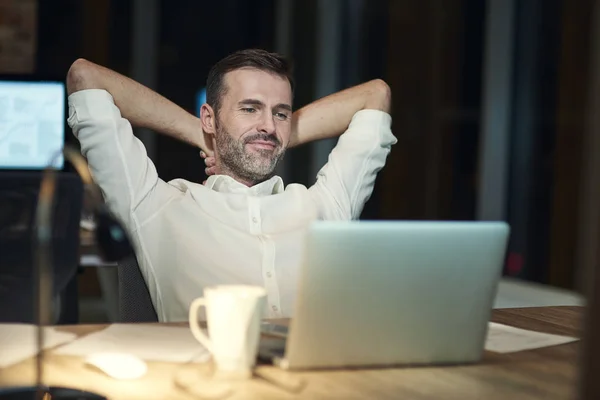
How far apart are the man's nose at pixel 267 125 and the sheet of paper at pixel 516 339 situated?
80 cm

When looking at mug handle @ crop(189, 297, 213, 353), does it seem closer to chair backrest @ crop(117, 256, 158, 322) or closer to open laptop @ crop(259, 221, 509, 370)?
open laptop @ crop(259, 221, 509, 370)

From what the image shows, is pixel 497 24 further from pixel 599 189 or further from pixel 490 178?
pixel 599 189

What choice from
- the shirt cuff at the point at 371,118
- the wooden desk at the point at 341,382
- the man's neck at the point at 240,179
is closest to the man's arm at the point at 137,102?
the man's neck at the point at 240,179

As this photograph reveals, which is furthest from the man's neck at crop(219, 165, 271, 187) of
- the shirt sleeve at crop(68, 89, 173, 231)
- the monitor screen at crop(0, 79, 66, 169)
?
the monitor screen at crop(0, 79, 66, 169)

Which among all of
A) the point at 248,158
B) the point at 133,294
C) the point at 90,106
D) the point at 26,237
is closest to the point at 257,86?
the point at 248,158

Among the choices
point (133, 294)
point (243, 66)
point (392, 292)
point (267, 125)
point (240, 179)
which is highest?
point (243, 66)

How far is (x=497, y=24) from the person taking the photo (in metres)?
3.91

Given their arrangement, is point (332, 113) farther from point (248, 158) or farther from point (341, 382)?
point (341, 382)

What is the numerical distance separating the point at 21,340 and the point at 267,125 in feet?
3.14

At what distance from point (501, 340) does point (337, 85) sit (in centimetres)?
422

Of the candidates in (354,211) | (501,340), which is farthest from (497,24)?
(501,340)

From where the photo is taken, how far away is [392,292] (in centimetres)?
104

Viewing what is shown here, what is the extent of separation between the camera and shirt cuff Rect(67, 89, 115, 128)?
1900 millimetres

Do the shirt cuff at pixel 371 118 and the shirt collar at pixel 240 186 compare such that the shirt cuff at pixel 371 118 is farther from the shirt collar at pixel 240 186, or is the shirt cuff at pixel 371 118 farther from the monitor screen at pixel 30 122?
the monitor screen at pixel 30 122
